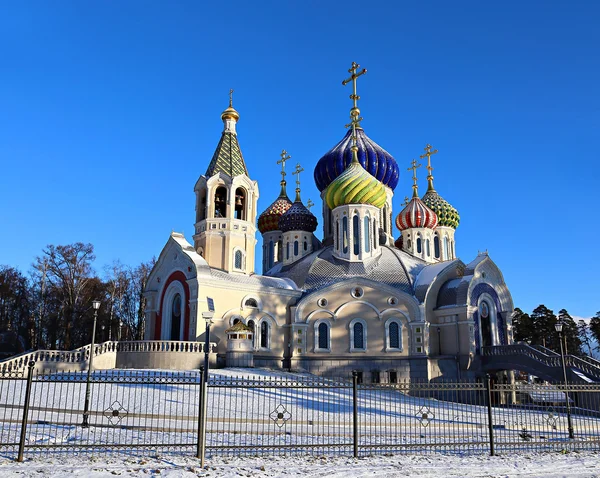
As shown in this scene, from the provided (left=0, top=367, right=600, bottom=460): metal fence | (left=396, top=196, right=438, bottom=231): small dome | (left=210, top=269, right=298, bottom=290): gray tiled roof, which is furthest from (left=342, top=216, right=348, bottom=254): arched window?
(left=0, top=367, right=600, bottom=460): metal fence

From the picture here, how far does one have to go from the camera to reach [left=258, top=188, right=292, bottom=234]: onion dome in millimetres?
37750

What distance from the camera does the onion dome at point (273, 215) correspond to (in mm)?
37750

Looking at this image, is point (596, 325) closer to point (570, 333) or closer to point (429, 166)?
point (570, 333)

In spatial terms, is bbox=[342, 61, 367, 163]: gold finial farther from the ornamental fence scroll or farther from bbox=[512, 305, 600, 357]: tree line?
bbox=[512, 305, 600, 357]: tree line

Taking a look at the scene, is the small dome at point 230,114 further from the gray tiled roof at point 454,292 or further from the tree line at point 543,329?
the tree line at point 543,329

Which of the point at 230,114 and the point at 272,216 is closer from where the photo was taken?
the point at 230,114

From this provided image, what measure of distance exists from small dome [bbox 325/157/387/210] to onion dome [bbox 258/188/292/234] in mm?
7529

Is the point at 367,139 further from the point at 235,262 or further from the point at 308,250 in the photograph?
the point at 235,262

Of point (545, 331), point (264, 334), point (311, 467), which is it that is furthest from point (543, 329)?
point (311, 467)

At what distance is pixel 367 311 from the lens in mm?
Result: 27125

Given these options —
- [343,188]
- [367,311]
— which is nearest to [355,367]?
[367,311]

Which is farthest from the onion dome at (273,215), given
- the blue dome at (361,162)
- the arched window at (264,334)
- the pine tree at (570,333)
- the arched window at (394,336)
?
the pine tree at (570,333)

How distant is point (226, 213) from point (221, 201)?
3.31ft

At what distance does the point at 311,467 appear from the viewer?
→ 30.2ft
